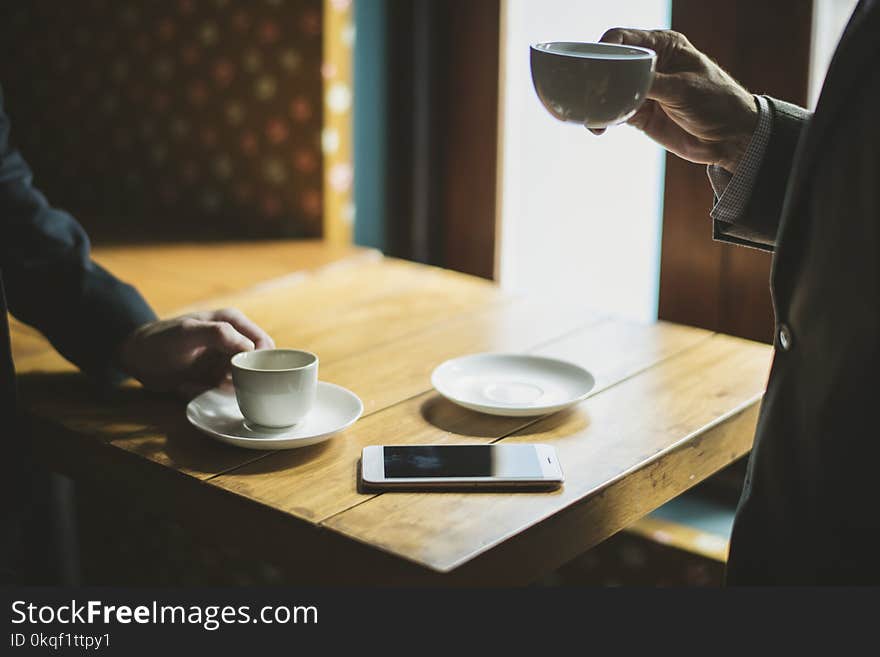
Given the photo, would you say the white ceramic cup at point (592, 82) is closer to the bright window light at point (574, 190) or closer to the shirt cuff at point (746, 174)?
the shirt cuff at point (746, 174)

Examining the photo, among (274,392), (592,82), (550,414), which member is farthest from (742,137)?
(274,392)

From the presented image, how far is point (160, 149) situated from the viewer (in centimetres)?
239

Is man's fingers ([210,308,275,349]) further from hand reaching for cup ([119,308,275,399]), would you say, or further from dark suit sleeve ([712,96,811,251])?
dark suit sleeve ([712,96,811,251])

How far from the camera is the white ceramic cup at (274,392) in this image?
111 centimetres

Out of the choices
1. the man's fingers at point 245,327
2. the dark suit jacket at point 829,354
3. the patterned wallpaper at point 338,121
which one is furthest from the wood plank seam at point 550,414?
the patterned wallpaper at point 338,121

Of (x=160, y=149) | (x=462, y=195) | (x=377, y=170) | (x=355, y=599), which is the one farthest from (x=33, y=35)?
(x=355, y=599)

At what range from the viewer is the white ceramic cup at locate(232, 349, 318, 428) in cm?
111

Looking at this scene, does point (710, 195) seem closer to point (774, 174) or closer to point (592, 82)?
point (774, 174)

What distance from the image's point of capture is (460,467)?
3.51 feet

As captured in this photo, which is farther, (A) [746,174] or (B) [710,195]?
(B) [710,195]

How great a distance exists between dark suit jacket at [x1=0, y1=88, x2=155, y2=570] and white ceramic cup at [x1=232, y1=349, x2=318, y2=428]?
0.86 ft

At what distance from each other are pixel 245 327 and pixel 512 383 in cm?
34

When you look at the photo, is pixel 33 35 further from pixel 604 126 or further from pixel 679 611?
pixel 679 611

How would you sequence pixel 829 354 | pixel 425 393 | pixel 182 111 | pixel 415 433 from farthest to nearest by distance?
pixel 182 111 → pixel 425 393 → pixel 415 433 → pixel 829 354
